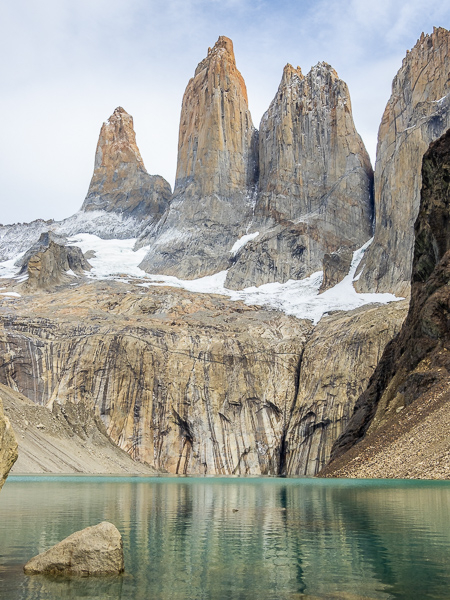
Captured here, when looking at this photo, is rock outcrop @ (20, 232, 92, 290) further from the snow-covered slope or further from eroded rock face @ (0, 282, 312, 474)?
the snow-covered slope

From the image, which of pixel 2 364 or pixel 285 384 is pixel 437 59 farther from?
pixel 2 364

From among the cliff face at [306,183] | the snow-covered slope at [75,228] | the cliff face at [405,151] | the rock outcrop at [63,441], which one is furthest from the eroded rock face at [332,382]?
the snow-covered slope at [75,228]

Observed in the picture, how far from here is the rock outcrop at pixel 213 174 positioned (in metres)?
124

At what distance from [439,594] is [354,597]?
132 cm

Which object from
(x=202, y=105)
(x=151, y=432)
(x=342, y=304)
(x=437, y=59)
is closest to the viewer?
(x=151, y=432)

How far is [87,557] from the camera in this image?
12203 mm

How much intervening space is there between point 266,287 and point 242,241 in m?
15.2

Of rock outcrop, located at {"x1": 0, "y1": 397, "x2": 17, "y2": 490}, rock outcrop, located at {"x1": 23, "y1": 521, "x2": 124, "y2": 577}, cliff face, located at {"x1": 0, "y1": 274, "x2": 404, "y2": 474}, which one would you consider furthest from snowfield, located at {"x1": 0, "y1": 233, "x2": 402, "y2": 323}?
rock outcrop, located at {"x1": 0, "y1": 397, "x2": 17, "y2": 490}

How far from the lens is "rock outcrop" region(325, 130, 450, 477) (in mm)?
40625

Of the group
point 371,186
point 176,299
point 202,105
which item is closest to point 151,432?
point 176,299

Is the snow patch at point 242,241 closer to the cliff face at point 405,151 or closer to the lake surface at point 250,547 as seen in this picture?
the cliff face at point 405,151

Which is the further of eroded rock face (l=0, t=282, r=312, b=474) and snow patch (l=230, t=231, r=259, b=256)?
snow patch (l=230, t=231, r=259, b=256)

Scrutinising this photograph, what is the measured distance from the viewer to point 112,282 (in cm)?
10656

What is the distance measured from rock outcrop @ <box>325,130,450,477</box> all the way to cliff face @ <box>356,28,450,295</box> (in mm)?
35080
